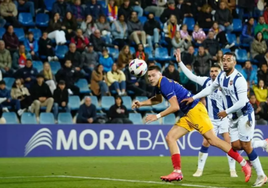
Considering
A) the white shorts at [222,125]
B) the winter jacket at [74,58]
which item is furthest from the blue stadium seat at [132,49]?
the white shorts at [222,125]

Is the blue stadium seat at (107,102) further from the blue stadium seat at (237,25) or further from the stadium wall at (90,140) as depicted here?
the blue stadium seat at (237,25)

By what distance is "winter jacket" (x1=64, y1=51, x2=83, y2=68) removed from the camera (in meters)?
22.3

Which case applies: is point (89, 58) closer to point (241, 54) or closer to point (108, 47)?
point (108, 47)

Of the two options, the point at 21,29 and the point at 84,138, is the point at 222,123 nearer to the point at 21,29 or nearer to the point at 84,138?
the point at 84,138

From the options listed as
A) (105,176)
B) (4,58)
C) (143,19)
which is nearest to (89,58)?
(4,58)

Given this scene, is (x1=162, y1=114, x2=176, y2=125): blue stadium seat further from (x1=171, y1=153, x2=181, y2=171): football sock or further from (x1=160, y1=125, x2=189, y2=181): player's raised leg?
(x1=171, y1=153, x2=181, y2=171): football sock

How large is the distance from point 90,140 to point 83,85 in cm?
304

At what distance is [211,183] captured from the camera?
10.9m

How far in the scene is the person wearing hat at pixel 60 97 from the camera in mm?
20734

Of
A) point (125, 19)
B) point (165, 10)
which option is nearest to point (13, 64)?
point (125, 19)

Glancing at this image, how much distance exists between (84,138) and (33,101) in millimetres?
2290

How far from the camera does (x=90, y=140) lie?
65.1ft

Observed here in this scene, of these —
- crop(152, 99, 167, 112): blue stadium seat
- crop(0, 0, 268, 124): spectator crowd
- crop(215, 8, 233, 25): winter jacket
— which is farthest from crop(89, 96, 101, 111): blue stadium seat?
crop(215, 8, 233, 25): winter jacket

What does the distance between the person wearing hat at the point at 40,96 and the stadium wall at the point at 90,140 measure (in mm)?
1328
